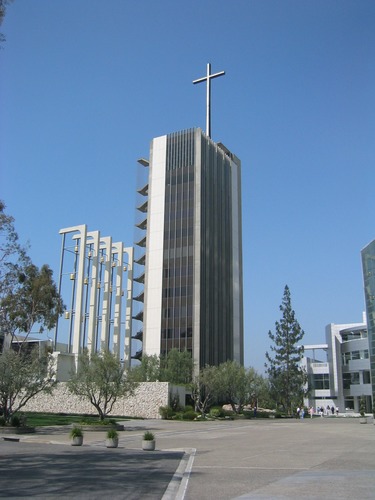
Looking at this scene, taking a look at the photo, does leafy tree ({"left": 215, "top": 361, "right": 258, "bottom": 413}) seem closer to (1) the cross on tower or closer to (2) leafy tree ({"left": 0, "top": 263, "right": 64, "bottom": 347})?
(2) leafy tree ({"left": 0, "top": 263, "right": 64, "bottom": 347})

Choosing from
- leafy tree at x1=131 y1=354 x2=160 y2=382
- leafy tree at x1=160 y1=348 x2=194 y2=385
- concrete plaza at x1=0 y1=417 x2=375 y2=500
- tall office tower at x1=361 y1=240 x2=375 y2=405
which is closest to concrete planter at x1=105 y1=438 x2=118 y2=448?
concrete plaza at x1=0 y1=417 x2=375 y2=500

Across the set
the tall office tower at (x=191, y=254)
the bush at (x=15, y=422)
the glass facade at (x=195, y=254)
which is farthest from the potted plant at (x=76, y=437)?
the glass facade at (x=195, y=254)

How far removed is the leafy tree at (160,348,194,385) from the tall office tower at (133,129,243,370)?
567 cm

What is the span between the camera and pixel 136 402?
46625 mm

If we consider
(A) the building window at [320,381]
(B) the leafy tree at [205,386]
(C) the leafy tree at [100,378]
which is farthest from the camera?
(A) the building window at [320,381]

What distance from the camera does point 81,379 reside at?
33188 millimetres

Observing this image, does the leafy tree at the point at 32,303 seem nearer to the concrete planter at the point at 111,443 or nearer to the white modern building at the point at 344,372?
the concrete planter at the point at 111,443

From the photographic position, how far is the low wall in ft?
152

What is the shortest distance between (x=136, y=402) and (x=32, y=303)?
13.0 metres

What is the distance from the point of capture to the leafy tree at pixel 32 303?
4118 centimetres

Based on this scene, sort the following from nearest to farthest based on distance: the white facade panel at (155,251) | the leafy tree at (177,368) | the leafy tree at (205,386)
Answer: the leafy tree at (205,386) < the leafy tree at (177,368) < the white facade panel at (155,251)

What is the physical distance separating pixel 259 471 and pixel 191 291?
5877cm

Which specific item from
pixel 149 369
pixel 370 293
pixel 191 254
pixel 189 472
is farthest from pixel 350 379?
pixel 189 472

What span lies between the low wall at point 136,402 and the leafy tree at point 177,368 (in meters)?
10.7
